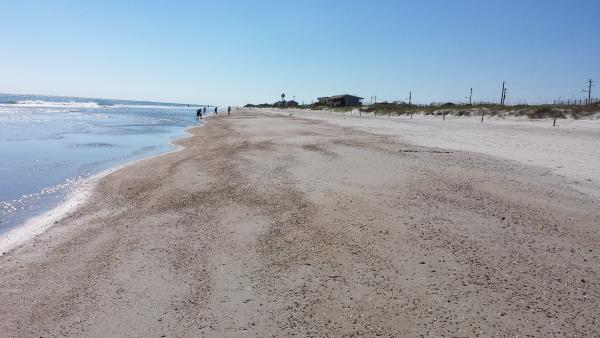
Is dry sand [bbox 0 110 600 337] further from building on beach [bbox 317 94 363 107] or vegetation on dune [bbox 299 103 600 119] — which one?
building on beach [bbox 317 94 363 107]

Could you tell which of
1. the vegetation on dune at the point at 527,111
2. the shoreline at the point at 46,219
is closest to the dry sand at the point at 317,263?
the shoreline at the point at 46,219

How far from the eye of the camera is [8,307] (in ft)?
15.0

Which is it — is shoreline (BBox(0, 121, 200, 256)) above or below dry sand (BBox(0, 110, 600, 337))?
below

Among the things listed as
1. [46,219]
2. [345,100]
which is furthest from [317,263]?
[345,100]

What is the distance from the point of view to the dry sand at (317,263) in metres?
4.13

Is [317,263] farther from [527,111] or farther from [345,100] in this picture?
[345,100]

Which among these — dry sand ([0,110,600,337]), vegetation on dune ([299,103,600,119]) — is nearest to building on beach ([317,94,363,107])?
vegetation on dune ([299,103,600,119])

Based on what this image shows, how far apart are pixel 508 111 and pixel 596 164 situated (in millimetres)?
35064

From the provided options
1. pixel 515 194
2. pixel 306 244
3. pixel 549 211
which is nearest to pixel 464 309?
pixel 306 244

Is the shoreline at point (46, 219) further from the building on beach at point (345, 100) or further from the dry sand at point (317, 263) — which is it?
the building on beach at point (345, 100)

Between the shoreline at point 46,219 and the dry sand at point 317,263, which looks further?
the shoreline at point 46,219

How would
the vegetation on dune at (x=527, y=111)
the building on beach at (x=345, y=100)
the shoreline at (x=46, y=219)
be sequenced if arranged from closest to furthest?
the shoreline at (x=46, y=219)
the vegetation on dune at (x=527, y=111)
the building on beach at (x=345, y=100)

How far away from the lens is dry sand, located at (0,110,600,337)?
163 inches

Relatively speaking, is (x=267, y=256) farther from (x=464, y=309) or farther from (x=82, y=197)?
(x=82, y=197)
